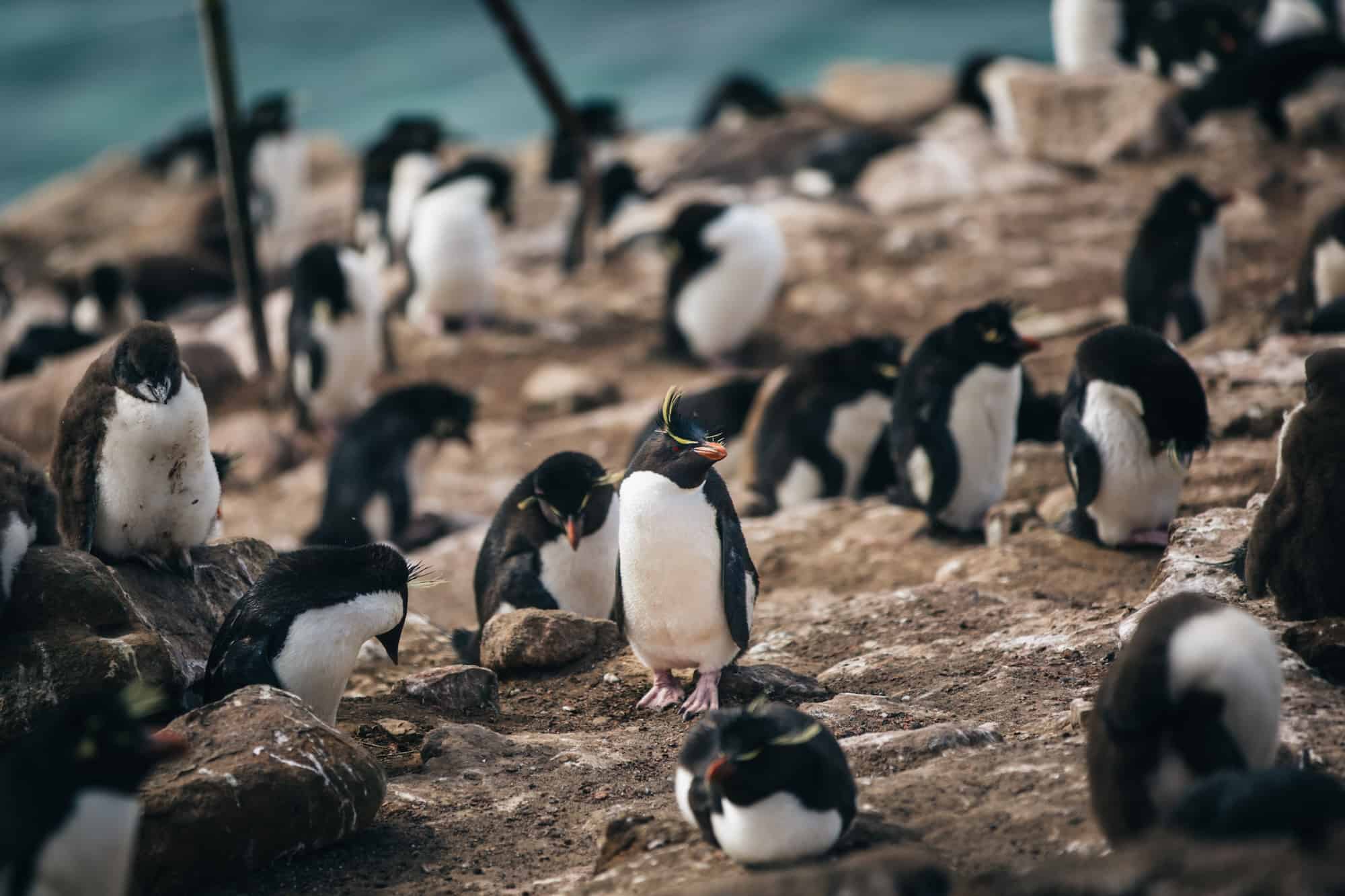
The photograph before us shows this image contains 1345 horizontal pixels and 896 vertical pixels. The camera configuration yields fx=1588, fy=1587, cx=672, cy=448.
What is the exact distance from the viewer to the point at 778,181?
17.9m

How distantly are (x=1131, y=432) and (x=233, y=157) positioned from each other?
863 centimetres

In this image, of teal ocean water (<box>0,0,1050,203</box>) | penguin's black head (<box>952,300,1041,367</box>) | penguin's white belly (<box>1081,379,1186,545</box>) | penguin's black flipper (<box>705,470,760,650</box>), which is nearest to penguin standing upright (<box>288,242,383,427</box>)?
penguin's black head (<box>952,300,1041,367</box>)

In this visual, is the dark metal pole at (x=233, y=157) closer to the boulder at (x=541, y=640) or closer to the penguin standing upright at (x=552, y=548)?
the penguin standing upright at (x=552, y=548)

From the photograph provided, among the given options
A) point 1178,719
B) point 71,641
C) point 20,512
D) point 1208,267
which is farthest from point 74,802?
point 1208,267

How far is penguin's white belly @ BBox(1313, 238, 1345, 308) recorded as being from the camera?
8.83m

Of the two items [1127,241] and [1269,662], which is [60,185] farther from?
[1269,662]

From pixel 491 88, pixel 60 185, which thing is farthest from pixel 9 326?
pixel 491 88

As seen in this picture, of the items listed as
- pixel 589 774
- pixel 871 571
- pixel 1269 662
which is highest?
pixel 1269 662

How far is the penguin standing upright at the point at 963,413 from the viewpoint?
295 inches

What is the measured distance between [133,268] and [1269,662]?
16.0 metres

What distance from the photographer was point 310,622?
5148 mm

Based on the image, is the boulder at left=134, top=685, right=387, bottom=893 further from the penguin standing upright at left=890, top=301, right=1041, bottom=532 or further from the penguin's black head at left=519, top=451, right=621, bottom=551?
the penguin standing upright at left=890, top=301, right=1041, bottom=532

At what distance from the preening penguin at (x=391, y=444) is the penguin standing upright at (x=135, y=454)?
398cm

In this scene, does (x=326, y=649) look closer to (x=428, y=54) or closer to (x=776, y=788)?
(x=776, y=788)
